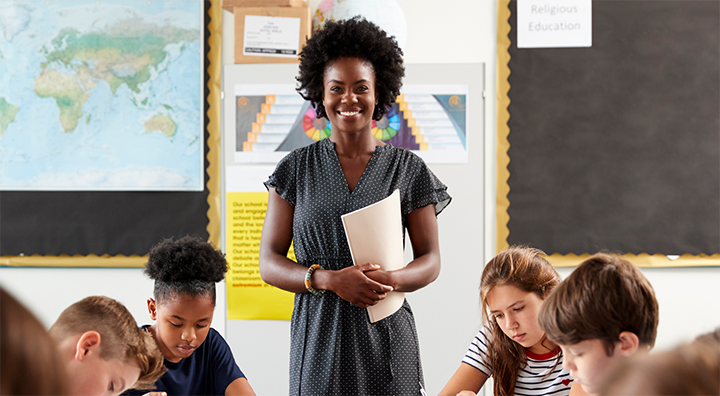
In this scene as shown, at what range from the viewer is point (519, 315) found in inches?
49.1

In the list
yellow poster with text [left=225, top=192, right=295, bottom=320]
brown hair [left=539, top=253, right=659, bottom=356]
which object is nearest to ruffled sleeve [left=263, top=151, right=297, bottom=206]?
brown hair [left=539, top=253, right=659, bottom=356]

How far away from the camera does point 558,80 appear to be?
239 centimetres

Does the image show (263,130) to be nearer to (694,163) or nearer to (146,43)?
(146,43)

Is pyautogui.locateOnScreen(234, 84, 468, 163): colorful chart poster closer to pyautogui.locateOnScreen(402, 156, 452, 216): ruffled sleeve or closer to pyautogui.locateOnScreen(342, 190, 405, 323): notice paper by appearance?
pyautogui.locateOnScreen(402, 156, 452, 216): ruffled sleeve

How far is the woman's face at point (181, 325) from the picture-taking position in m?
1.26

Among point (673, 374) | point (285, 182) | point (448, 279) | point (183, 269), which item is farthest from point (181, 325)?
point (448, 279)

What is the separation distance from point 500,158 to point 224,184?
1.28m

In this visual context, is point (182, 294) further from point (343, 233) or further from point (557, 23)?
point (557, 23)

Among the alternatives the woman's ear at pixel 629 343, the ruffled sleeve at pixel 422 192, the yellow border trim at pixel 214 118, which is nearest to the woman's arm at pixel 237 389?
the ruffled sleeve at pixel 422 192

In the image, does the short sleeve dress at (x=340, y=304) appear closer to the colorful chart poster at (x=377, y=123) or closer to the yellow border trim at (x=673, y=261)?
the colorful chart poster at (x=377, y=123)

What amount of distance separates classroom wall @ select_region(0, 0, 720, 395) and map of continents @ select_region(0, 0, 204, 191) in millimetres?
280

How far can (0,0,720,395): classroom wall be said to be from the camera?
218cm

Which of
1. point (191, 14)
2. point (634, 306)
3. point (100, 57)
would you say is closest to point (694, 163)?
point (634, 306)

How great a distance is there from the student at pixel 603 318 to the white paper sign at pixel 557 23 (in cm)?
171
